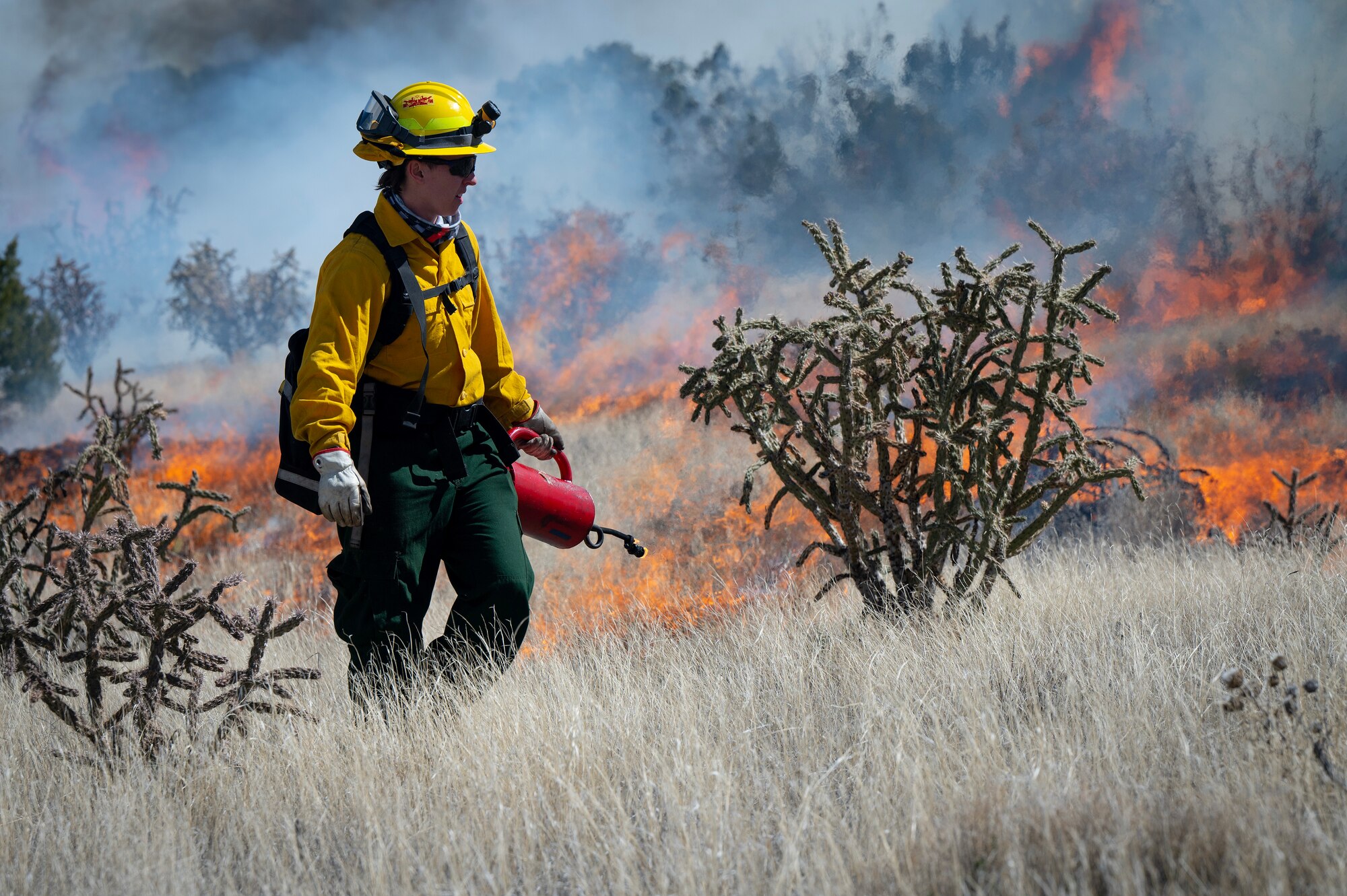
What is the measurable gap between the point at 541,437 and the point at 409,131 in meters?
1.17

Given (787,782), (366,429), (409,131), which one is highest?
(409,131)

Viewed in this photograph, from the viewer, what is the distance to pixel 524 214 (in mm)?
17562

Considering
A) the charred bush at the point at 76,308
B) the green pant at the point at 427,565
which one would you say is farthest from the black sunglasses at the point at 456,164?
the charred bush at the point at 76,308

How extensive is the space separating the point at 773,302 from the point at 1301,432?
19.3 ft

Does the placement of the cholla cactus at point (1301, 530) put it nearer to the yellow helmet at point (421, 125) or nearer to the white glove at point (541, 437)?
the white glove at point (541, 437)

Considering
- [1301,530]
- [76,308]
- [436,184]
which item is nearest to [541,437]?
[436,184]

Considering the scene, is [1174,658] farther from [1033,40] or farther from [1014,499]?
[1033,40]

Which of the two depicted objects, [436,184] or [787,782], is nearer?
[787,782]

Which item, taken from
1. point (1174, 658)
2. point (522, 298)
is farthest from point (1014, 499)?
point (522, 298)

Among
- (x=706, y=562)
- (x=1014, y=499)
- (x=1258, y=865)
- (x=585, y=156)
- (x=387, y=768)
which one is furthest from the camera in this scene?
(x=585, y=156)

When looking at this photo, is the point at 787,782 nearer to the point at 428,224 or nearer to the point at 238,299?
the point at 428,224

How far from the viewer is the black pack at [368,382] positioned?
9.81 feet

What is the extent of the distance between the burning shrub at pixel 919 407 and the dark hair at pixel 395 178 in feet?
4.08

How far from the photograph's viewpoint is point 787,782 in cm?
258
